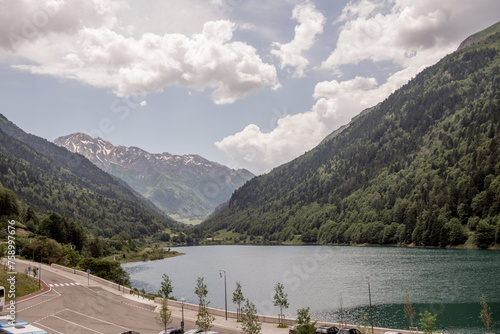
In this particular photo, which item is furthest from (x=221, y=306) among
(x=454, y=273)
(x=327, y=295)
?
(x=454, y=273)

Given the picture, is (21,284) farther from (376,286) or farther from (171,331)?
(376,286)

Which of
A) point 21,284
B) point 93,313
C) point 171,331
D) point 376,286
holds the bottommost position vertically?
point 376,286

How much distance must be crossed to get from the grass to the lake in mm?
44110

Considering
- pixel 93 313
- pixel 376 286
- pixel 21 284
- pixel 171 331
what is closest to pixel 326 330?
pixel 171 331

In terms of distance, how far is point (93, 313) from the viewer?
65.8 metres

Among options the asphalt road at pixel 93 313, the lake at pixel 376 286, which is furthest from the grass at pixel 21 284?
the lake at pixel 376 286

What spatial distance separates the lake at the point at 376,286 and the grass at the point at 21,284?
145 feet

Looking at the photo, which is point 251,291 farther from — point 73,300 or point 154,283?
point 73,300

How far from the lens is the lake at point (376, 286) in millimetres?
81188

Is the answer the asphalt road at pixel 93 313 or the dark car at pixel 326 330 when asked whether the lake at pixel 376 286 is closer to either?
the dark car at pixel 326 330

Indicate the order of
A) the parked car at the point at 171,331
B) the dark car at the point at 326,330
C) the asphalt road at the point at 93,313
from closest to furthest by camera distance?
the dark car at the point at 326,330
the parked car at the point at 171,331
the asphalt road at the point at 93,313

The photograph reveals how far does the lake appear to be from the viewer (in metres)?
81.2

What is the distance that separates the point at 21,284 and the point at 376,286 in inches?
3575

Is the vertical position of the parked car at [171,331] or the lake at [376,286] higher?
the parked car at [171,331]
